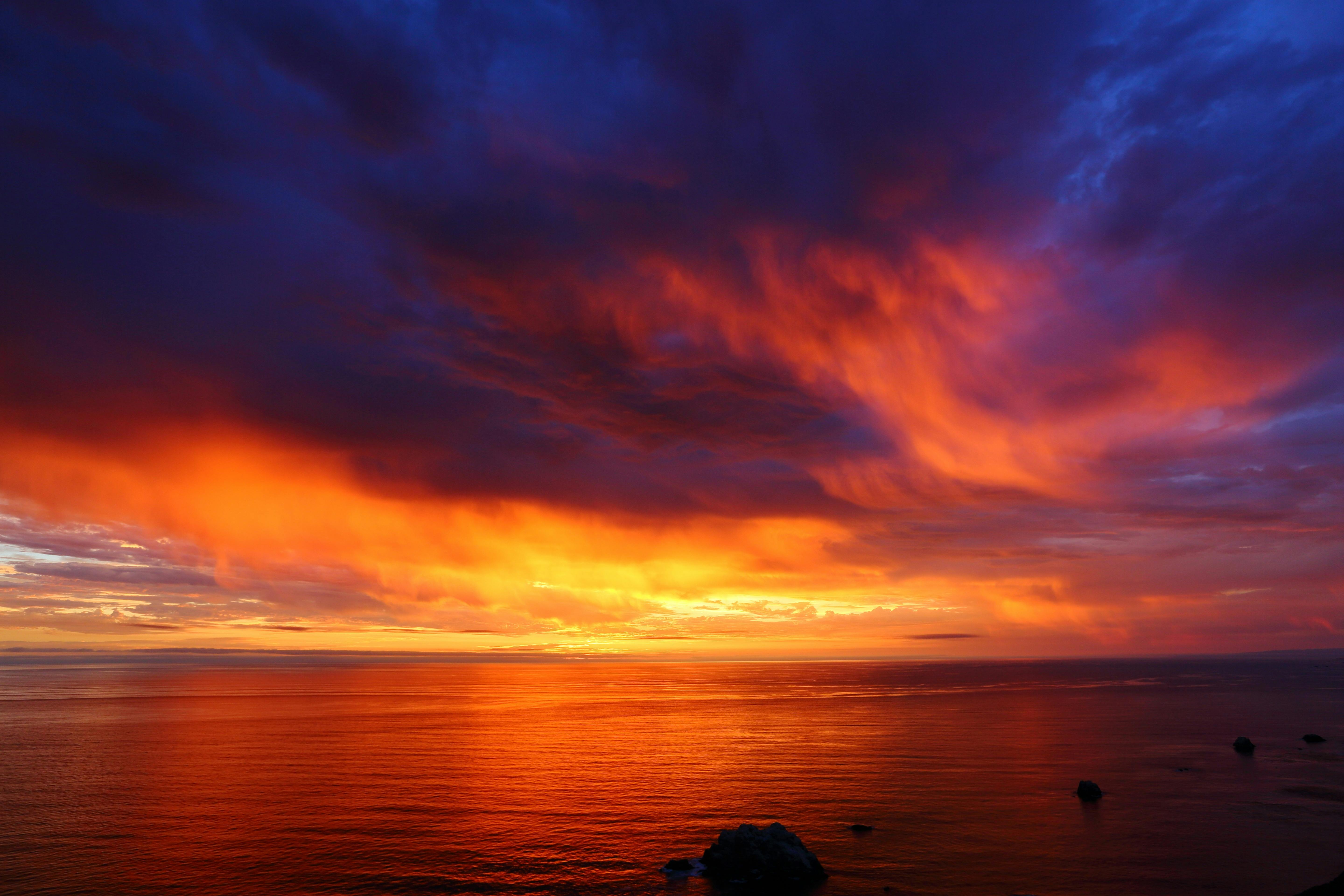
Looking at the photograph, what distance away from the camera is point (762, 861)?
152 feet

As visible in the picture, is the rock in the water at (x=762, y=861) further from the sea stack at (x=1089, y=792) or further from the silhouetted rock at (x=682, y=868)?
the sea stack at (x=1089, y=792)

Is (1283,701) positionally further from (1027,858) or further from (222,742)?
(222,742)

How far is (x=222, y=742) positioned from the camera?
113 m

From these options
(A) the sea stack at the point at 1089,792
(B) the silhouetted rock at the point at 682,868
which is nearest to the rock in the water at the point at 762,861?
(B) the silhouetted rock at the point at 682,868

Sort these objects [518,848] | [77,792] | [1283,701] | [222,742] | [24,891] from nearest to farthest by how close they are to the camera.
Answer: [24,891] < [518,848] < [77,792] < [222,742] < [1283,701]

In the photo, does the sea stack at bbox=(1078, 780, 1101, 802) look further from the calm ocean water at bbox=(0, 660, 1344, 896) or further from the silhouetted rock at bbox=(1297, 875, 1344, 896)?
the silhouetted rock at bbox=(1297, 875, 1344, 896)

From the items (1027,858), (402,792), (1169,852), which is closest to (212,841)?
(402,792)

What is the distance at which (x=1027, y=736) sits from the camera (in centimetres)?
11394

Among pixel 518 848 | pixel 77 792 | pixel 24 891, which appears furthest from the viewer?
pixel 77 792

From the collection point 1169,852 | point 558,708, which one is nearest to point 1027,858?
point 1169,852

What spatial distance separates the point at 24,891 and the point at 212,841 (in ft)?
40.5

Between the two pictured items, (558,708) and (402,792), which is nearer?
(402,792)

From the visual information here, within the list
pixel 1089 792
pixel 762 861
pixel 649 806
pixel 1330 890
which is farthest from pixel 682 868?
pixel 1089 792

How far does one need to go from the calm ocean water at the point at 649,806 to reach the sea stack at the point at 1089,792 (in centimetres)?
94
